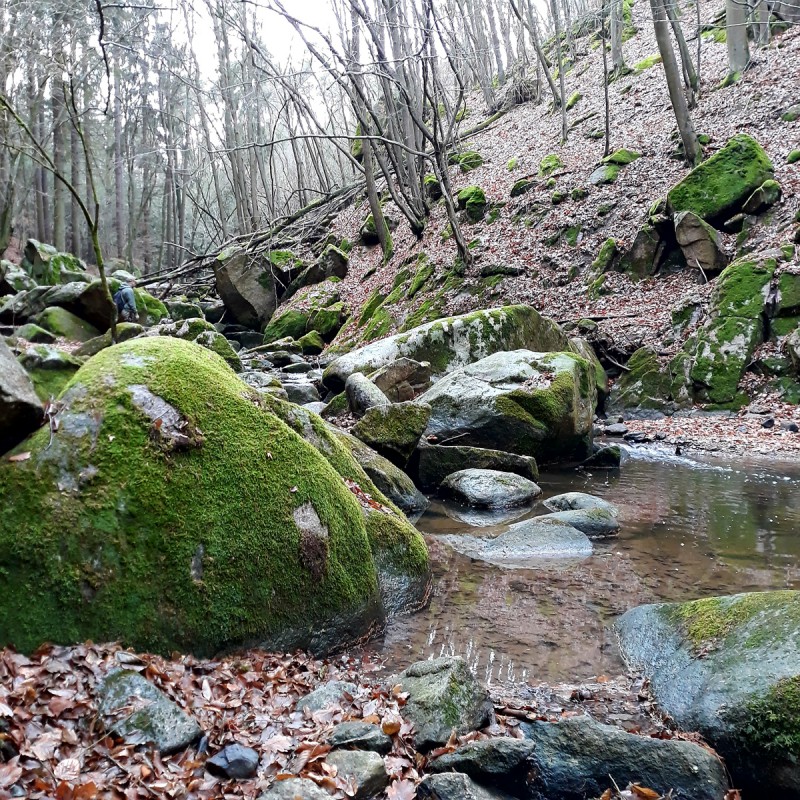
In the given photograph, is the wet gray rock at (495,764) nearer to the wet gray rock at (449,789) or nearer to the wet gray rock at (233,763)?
the wet gray rock at (449,789)

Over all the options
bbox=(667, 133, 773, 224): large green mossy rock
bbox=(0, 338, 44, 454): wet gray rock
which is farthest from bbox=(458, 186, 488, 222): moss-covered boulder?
bbox=(0, 338, 44, 454): wet gray rock

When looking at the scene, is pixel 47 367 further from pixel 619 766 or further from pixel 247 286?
pixel 247 286

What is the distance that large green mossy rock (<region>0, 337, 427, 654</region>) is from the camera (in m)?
3.44

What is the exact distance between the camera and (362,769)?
269 centimetres

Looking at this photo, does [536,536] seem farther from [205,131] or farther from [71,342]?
[205,131]

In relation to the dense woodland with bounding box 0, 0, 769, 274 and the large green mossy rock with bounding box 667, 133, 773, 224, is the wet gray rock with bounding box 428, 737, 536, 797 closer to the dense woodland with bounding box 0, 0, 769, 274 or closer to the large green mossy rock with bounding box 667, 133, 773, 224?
the dense woodland with bounding box 0, 0, 769, 274

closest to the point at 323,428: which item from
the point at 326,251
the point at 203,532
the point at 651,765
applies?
the point at 203,532

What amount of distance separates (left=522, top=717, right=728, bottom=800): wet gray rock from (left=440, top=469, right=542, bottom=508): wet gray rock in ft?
17.0

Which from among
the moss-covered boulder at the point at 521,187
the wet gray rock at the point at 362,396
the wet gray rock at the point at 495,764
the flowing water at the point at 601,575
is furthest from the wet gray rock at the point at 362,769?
the moss-covered boulder at the point at 521,187

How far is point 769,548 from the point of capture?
638 cm

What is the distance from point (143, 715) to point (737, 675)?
9.83 ft

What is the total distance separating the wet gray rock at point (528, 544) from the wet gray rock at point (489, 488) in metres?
1.21

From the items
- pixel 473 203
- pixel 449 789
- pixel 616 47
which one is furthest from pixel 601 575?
pixel 616 47

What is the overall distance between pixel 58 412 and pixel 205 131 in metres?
34.0
